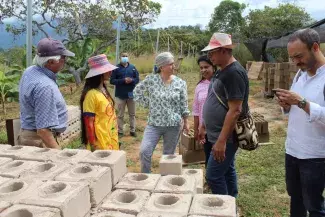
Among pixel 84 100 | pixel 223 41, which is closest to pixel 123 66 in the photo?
pixel 84 100

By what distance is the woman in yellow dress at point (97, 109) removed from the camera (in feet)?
10.4

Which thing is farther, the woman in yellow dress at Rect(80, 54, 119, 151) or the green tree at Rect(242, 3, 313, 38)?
the green tree at Rect(242, 3, 313, 38)

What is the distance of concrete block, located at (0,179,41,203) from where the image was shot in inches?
77.7

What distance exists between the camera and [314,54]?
2.37 metres

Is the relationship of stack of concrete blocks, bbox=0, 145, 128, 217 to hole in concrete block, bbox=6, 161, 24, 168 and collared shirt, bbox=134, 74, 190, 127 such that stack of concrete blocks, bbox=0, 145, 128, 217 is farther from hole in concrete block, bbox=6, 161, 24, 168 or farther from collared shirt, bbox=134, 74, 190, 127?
collared shirt, bbox=134, 74, 190, 127

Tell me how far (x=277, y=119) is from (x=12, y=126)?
21.3 feet

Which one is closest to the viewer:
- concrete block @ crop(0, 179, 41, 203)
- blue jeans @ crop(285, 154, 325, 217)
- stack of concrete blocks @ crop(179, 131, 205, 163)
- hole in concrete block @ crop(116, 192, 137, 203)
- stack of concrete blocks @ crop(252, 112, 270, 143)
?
concrete block @ crop(0, 179, 41, 203)

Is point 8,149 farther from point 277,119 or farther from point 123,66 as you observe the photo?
point 277,119

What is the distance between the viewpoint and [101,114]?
3.21 meters

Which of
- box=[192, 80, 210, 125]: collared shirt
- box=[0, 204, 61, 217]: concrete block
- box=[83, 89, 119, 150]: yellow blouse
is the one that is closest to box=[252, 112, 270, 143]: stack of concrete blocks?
box=[192, 80, 210, 125]: collared shirt

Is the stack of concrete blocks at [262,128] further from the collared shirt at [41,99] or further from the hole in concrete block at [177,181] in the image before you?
the collared shirt at [41,99]

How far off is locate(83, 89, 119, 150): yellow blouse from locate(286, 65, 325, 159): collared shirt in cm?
159

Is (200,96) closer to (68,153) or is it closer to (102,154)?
(102,154)

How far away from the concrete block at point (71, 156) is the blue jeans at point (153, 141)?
3.90 feet
